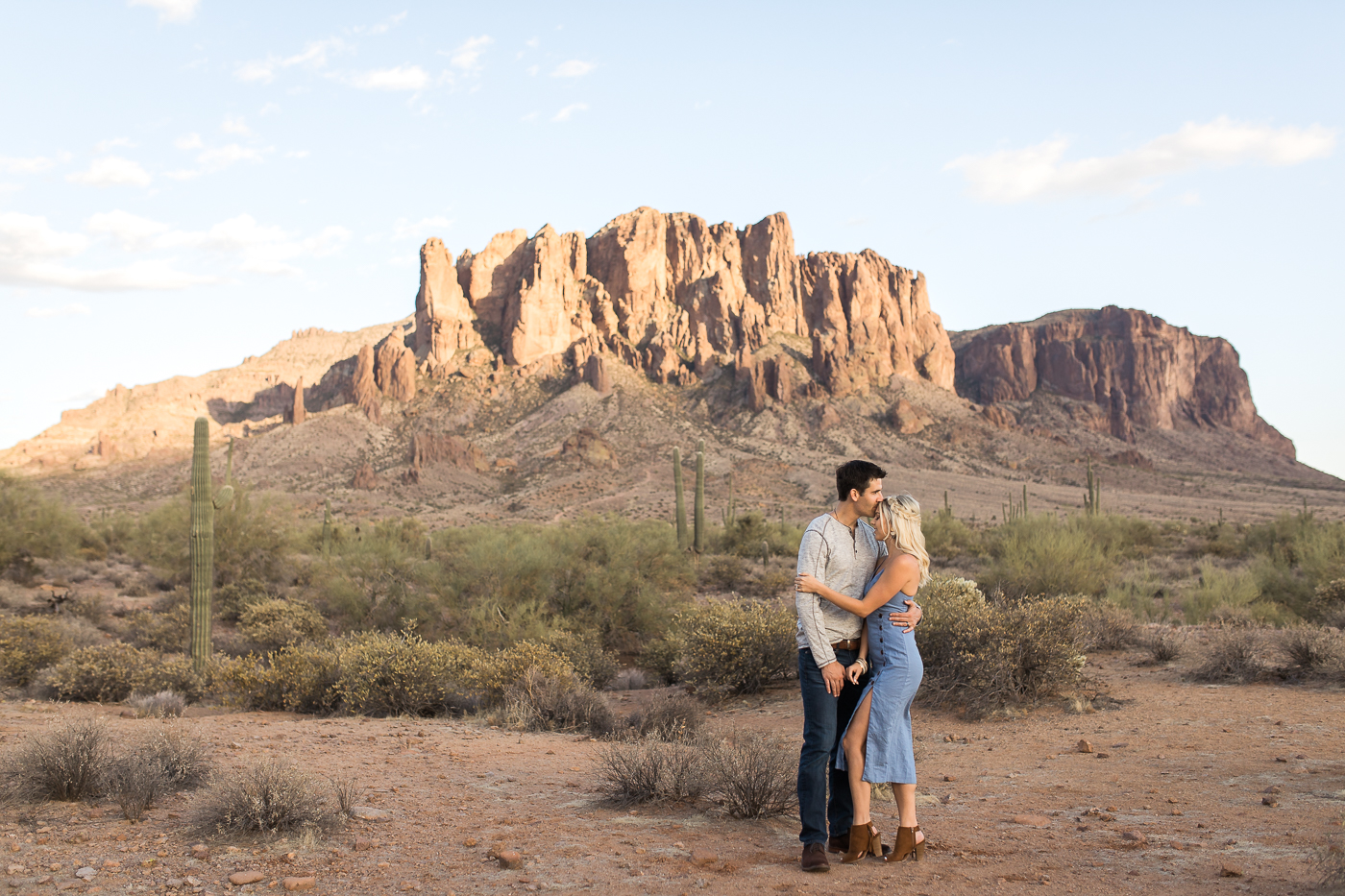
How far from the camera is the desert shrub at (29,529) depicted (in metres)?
21.0

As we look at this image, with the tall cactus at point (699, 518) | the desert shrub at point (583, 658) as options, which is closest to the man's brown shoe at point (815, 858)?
the desert shrub at point (583, 658)

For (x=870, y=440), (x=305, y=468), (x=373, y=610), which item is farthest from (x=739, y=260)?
(x=373, y=610)

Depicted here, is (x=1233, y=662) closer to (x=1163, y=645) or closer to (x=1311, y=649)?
(x=1311, y=649)

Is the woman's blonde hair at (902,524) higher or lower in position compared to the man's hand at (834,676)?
higher

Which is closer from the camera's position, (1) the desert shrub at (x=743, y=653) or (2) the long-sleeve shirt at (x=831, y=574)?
(2) the long-sleeve shirt at (x=831, y=574)

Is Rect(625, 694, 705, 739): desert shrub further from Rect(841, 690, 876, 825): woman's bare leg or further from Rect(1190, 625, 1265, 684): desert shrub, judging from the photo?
Rect(1190, 625, 1265, 684): desert shrub

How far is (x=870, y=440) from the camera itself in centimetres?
8281

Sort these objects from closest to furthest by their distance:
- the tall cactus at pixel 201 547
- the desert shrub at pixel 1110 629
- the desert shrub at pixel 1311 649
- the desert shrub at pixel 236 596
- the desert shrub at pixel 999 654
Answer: the desert shrub at pixel 999 654 → the desert shrub at pixel 1311 649 → the desert shrub at pixel 1110 629 → the tall cactus at pixel 201 547 → the desert shrub at pixel 236 596

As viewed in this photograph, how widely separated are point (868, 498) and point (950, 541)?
82.8 ft

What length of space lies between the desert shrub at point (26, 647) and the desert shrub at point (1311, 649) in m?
15.3

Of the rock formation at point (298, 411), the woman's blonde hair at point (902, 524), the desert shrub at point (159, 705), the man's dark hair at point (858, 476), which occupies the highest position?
the rock formation at point (298, 411)

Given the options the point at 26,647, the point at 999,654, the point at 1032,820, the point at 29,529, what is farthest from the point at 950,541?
the point at 29,529

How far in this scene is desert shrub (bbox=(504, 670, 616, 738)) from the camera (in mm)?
8883

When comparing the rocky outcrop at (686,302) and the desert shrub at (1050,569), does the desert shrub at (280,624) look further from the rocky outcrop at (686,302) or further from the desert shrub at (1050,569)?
the rocky outcrop at (686,302)
